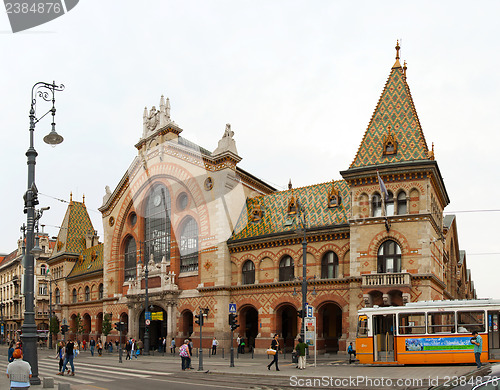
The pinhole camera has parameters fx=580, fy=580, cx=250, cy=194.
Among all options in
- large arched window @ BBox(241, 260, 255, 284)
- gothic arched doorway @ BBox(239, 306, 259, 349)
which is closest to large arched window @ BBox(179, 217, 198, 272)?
large arched window @ BBox(241, 260, 255, 284)

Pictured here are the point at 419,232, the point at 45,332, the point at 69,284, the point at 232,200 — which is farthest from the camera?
the point at 45,332

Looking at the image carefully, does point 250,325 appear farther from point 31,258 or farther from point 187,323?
point 31,258

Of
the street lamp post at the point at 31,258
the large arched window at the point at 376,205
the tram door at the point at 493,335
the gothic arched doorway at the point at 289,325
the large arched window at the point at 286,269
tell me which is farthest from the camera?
the gothic arched doorway at the point at 289,325

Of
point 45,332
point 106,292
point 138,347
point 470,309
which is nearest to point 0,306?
point 45,332

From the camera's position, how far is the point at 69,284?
234 ft

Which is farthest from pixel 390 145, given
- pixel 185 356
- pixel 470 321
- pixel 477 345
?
pixel 185 356

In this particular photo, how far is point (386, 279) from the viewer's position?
36.3 metres

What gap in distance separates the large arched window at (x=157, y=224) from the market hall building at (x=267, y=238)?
0.17m

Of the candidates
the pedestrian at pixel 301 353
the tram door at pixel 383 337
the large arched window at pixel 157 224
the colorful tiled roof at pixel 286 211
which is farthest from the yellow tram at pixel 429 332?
the large arched window at pixel 157 224

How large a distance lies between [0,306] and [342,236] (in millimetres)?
74503

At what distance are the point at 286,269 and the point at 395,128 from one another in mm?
13357

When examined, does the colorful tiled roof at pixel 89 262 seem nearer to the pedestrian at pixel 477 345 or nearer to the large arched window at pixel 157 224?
the large arched window at pixel 157 224

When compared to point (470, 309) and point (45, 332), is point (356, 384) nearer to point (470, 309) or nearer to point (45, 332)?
point (470, 309)

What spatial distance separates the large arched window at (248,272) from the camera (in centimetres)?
4625
